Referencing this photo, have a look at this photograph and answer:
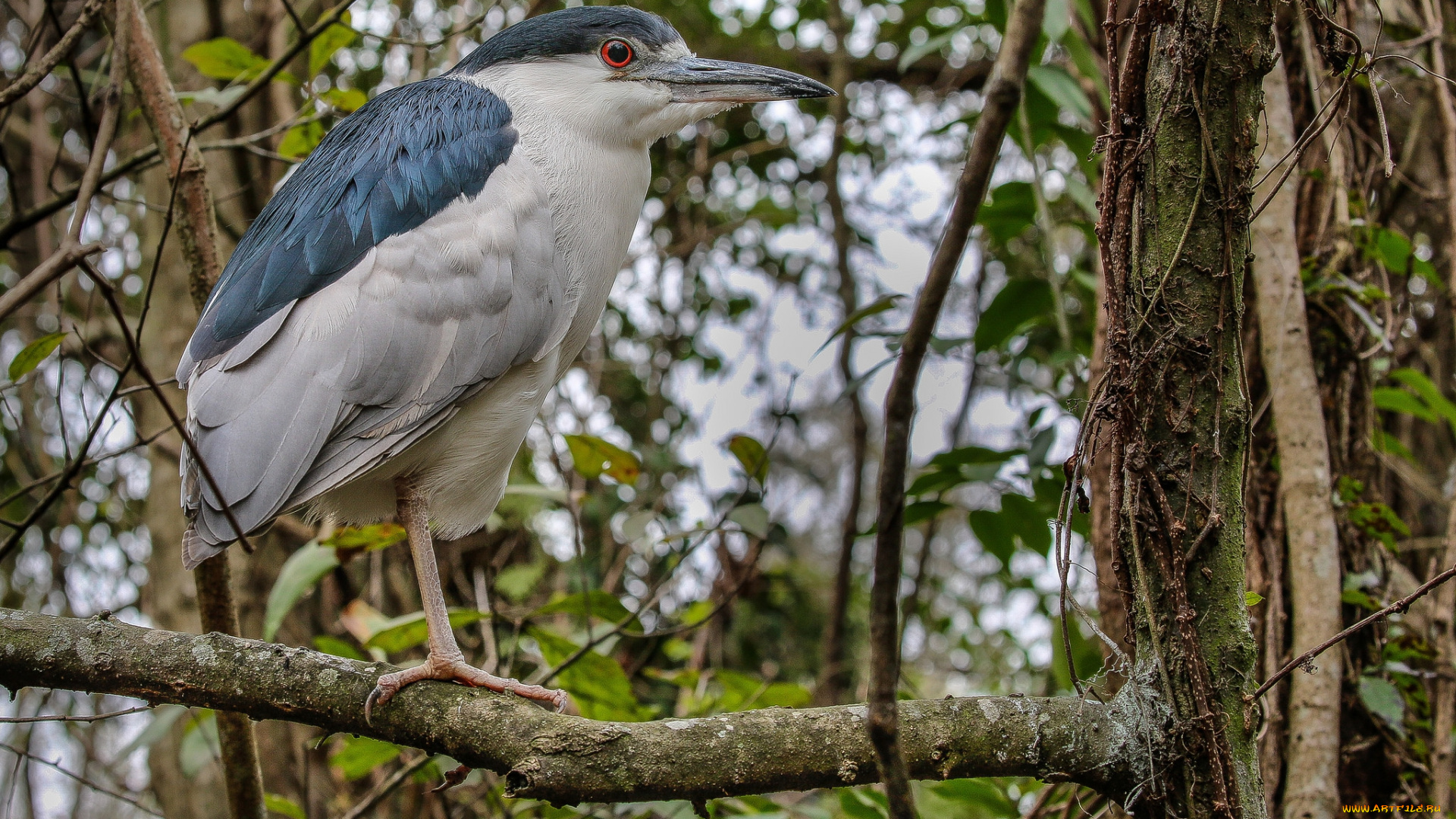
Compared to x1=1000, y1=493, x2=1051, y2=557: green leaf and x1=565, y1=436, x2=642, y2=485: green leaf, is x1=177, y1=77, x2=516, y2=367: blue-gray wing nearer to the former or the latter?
x1=565, y1=436, x2=642, y2=485: green leaf

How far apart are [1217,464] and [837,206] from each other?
12.1 feet

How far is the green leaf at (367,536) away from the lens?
2686 mm

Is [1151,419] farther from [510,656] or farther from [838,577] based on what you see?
[838,577]

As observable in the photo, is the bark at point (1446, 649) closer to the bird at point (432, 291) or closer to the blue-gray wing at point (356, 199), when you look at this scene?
the bird at point (432, 291)

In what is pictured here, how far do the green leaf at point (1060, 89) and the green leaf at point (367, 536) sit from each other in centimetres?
196

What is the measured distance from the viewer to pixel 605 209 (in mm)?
2549

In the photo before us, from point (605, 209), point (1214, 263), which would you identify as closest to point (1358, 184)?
point (1214, 263)

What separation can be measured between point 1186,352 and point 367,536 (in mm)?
2018

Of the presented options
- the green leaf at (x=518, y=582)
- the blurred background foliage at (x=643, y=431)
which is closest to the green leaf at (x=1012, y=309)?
the blurred background foliage at (x=643, y=431)

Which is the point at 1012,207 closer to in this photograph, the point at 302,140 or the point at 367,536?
the point at 367,536

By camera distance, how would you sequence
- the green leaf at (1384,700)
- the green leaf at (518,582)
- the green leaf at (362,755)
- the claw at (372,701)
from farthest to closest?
the green leaf at (518,582)
the green leaf at (362,755)
the green leaf at (1384,700)
the claw at (372,701)

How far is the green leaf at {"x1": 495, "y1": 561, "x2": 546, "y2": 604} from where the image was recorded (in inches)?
172

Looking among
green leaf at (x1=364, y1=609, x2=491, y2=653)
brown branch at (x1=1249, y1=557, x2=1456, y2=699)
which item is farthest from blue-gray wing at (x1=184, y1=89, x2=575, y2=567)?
brown branch at (x1=1249, y1=557, x2=1456, y2=699)

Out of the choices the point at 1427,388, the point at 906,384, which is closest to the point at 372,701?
the point at 906,384
